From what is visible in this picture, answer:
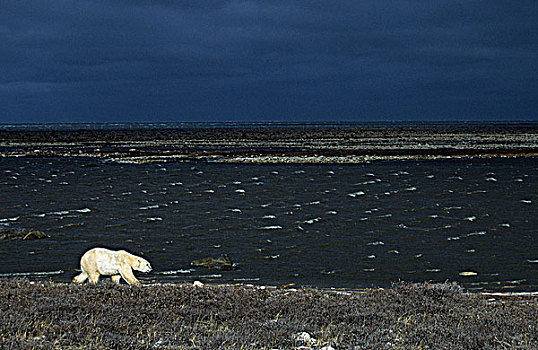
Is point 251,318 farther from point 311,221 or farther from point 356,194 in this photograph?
point 356,194

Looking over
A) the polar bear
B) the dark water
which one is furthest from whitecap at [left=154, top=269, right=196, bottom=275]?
the polar bear

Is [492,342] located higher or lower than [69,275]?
higher

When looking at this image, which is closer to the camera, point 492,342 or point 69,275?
point 492,342

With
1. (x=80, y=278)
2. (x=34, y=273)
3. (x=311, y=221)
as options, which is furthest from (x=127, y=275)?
(x=311, y=221)

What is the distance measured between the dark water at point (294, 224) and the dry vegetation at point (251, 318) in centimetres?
390

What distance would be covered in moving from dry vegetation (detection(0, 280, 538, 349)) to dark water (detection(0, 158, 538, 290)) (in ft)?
12.8

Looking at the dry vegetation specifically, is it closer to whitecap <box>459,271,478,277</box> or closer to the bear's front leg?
the bear's front leg

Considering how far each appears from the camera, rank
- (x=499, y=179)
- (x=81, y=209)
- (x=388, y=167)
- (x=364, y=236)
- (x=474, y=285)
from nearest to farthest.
→ (x=474, y=285) < (x=364, y=236) < (x=81, y=209) < (x=499, y=179) < (x=388, y=167)

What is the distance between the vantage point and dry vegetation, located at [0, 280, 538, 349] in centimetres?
743

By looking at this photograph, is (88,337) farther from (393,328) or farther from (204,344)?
(393,328)

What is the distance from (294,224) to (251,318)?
41.0 ft

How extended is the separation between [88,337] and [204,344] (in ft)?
4.98

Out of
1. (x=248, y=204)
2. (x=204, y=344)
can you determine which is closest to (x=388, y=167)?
(x=248, y=204)

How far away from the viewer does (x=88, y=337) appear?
289 inches
